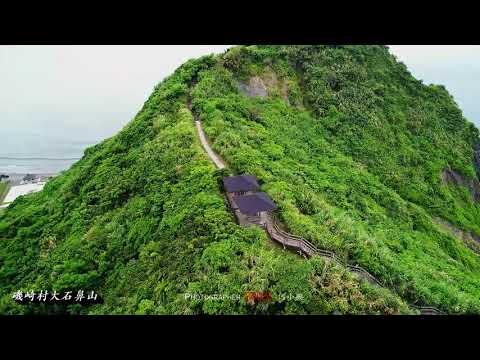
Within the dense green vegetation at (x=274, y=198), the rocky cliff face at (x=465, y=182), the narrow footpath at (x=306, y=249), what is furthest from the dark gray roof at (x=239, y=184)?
the rocky cliff face at (x=465, y=182)

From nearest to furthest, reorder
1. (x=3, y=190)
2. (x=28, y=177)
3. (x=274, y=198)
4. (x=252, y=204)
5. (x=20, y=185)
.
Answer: (x=252, y=204) → (x=274, y=198) → (x=3, y=190) → (x=20, y=185) → (x=28, y=177)

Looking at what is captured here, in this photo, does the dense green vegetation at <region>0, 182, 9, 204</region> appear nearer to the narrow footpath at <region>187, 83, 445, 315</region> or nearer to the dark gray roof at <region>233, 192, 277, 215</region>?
the dark gray roof at <region>233, 192, 277, 215</region>

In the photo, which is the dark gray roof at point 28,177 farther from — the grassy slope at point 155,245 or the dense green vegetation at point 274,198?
the grassy slope at point 155,245

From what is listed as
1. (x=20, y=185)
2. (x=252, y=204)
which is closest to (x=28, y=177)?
(x=20, y=185)

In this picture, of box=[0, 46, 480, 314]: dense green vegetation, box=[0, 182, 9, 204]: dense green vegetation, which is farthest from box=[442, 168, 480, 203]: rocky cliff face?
box=[0, 182, 9, 204]: dense green vegetation

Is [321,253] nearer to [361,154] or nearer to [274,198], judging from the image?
[274,198]

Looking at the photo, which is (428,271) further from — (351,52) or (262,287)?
(351,52)

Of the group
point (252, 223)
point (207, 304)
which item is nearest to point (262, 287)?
point (207, 304)
